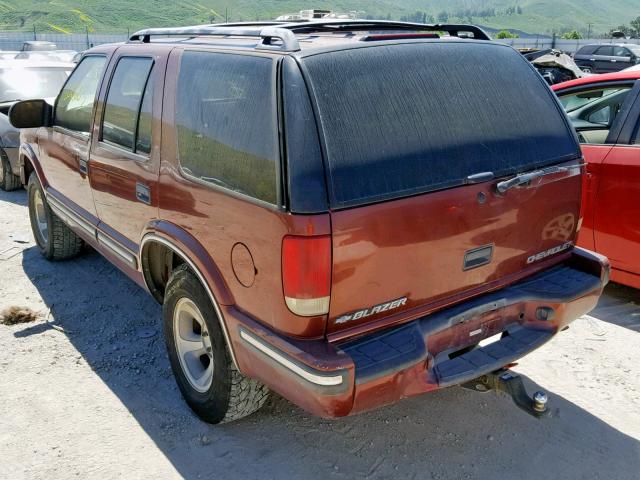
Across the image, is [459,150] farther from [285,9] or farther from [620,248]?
[285,9]

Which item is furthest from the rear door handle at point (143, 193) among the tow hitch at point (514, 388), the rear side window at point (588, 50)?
the rear side window at point (588, 50)

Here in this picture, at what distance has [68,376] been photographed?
3.78 metres

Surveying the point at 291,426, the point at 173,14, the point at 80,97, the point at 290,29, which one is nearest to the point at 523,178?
the point at 290,29

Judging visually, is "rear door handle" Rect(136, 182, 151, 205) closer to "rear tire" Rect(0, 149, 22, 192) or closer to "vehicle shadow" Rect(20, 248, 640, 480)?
"vehicle shadow" Rect(20, 248, 640, 480)

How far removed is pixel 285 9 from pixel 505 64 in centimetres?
13818

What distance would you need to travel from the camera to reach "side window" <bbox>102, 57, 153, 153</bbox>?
3.40 meters

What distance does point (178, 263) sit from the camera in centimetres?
358

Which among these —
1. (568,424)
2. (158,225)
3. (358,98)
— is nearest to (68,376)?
(158,225)

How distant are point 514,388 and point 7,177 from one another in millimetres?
7326

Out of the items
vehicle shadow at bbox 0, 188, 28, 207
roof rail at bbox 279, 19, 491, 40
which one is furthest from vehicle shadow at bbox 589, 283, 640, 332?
vehicle shadow at bbox 0, 188, 28, 207

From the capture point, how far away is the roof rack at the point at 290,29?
2.72 meters

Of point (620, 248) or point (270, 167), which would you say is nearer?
point (270, 167)

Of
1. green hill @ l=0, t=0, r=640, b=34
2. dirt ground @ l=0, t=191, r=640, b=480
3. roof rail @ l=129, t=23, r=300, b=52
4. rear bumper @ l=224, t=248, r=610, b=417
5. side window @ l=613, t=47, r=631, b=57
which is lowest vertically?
dirt ground @ l=0, t=191, r=640, b=480

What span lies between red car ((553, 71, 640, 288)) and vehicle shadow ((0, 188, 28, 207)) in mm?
6347
